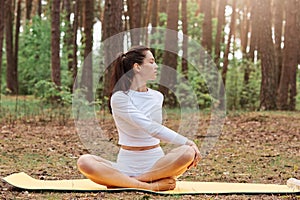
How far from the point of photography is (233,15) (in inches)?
910

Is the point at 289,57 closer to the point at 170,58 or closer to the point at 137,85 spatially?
the point at 170,58

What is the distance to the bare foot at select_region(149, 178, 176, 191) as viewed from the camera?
5246 mm

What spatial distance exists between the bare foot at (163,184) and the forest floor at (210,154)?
238 mm

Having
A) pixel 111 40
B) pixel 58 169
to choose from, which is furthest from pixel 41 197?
pixel 111 40

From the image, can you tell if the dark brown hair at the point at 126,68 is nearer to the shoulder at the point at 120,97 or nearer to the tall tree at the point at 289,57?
the shoulder at the point at 120,97

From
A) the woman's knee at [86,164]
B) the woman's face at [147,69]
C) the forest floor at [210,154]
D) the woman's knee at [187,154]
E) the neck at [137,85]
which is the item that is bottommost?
the forest floor at [210,154]

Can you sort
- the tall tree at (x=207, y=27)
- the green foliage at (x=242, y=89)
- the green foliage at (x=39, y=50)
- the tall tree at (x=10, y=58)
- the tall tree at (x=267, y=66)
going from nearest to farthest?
the tall tree at (x=267, y=66) < the green foliage at (x=242, y=89) < the tall tree at (x=207, y=27) < the green foliage at (x=39, y=50) < the tall tree at (x=10, y=58)

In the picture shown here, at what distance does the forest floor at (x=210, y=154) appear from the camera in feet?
17.8

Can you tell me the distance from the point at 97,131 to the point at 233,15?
1349 centimetres

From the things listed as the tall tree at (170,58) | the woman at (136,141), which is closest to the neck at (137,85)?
the woman at (136,141)

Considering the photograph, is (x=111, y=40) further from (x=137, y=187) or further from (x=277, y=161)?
(x=137, y=187)

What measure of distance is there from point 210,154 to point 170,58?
7.60 m

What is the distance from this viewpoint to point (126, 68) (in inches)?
207

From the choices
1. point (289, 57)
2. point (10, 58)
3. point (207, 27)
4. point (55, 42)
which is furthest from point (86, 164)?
point (10, 58)
